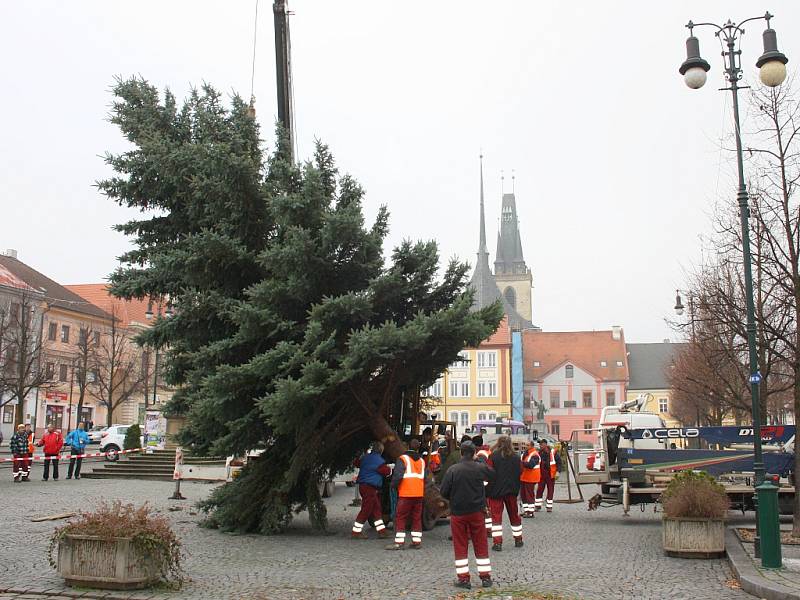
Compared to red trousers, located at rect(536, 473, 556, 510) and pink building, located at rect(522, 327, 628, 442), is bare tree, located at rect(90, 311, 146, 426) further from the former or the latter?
pink building, located at rect(522, 327, 628, 442)

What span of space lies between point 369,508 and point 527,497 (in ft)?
16.0

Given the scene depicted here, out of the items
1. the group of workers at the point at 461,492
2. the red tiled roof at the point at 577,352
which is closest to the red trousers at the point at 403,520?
the group of workers at the point at 461,492

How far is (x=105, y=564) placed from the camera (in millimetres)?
9164

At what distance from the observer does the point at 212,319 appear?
14.9 meters

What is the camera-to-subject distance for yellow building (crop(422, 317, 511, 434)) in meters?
88.2

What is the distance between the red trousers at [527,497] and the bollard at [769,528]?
7122 mm

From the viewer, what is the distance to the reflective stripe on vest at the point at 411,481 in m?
12.9

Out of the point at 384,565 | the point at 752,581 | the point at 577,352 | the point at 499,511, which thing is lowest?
the point at 384,565

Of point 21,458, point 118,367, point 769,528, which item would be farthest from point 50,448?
point 118,367

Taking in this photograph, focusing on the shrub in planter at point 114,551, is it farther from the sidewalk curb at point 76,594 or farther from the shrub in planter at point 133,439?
the shrub in planter at point 133,439

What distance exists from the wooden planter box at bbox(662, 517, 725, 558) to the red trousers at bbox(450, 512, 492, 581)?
3.55 meters

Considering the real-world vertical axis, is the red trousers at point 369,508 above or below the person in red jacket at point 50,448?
below

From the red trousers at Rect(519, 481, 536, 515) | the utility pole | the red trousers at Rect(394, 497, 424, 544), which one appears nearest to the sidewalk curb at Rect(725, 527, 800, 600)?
the red trousers at Rect(394, 497, 424, 544)

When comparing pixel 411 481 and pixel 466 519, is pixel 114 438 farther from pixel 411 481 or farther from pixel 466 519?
pixel 466 519
